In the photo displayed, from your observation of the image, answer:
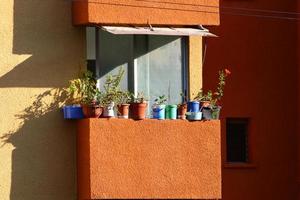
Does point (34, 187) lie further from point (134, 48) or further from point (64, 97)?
point (134, 48)

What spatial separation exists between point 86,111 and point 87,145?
55 centimetres

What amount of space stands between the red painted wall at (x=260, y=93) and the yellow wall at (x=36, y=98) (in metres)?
4.65

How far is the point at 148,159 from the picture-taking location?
1555cm

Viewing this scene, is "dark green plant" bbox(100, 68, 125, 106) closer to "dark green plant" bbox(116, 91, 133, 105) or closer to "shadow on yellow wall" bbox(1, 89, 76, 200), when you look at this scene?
"dark green plant" bbox(116, 91, 133, 105)

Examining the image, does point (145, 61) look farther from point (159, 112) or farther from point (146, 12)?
point (159, 112)

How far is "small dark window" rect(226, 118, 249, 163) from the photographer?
795 inches

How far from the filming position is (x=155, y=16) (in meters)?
15.9

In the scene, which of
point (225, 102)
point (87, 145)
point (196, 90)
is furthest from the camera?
point (225, 102)

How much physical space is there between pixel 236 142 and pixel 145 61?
4619 millimetres

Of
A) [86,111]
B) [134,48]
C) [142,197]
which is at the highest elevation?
[134,48]

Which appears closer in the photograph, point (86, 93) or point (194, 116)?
point (86, 93)

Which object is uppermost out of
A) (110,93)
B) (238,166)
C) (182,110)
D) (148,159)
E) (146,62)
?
(146,62)

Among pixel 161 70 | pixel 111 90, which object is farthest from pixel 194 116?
pixel 111 90

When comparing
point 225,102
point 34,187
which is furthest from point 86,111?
point 225,102
